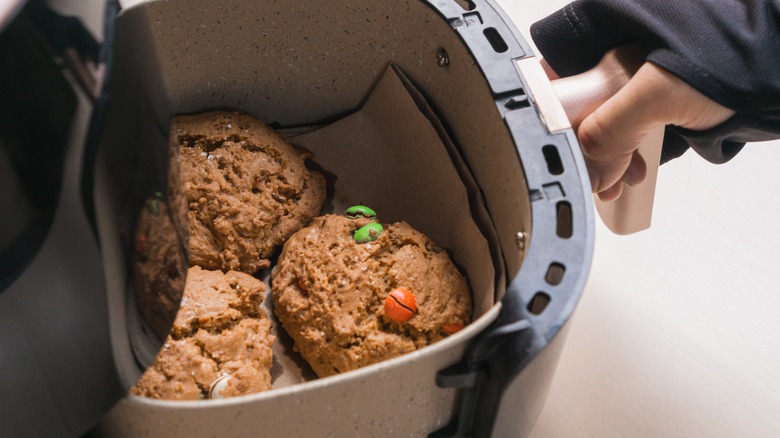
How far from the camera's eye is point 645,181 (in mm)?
843

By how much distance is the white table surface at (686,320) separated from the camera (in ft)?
2.68

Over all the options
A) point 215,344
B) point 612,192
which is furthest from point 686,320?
point 215,344

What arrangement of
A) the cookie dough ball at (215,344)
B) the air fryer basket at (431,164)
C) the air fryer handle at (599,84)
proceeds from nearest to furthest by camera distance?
the air fryer basket at (431,164), the cookie dough ball at (215,344), the air fryer handle at (599,84)

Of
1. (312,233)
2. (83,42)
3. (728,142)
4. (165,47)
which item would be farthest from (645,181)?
(83,42)

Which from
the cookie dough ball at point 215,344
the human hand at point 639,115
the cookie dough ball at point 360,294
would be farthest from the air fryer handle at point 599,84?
the cookie dough ball at point 215,344

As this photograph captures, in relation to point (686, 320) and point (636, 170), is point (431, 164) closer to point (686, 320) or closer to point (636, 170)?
point (636, 170)

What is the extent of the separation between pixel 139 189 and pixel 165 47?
1.24ft

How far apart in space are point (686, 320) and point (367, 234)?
1.32ft

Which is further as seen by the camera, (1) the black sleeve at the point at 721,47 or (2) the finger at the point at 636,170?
(2) the finger at the point at 636,170

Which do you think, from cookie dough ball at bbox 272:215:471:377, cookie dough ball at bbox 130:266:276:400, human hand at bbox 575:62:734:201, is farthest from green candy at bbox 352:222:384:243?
human hand at bbox 575:62:734:201

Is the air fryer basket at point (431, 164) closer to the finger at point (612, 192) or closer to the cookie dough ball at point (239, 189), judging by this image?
the cookie dough ball at point (239, 189)

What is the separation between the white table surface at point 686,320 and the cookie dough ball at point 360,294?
191 mm

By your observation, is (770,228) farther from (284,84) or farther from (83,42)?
(83,42)

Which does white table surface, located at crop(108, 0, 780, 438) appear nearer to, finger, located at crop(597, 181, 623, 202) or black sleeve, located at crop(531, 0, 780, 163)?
finger, located at crop(597, 181, 623, 202)
